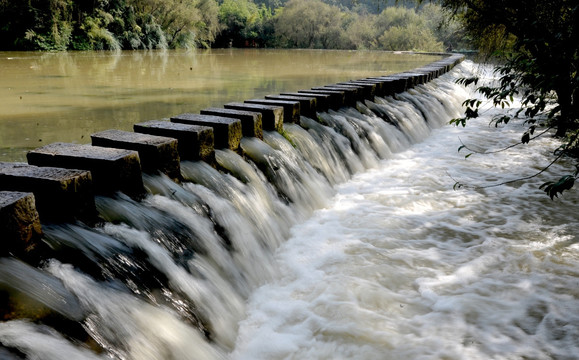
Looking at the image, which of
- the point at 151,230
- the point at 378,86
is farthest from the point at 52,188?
the point at 378,86

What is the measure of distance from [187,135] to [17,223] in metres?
1.82

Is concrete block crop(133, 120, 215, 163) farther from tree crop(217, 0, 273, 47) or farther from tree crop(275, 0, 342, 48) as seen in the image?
tree crop(217, 0, 273, 47)

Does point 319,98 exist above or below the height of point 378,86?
below

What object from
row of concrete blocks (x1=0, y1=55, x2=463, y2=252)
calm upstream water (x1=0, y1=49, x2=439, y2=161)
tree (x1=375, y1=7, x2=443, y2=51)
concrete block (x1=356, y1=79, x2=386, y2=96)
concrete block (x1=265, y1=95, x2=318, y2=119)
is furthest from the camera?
tree (x1=375, y1=7, x2=443, y2=51)

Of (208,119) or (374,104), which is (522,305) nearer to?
(208,119)

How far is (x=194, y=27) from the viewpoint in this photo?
1721 inches

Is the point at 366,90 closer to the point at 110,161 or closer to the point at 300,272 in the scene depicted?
the point at 300,272

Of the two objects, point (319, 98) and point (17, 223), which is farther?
point (319, 98)

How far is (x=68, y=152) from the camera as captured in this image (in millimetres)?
2760

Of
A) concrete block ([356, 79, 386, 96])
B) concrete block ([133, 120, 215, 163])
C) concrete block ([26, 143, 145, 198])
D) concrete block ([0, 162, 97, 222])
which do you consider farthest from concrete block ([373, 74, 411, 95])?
concrete block ([0, 162, 97, 222])

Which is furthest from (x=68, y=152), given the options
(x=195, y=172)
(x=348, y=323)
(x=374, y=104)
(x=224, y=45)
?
(x=224, y=45)

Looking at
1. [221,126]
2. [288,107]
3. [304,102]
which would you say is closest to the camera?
[221,126]

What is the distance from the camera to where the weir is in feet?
6.05

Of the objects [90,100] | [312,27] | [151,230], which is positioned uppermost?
[312,27]
